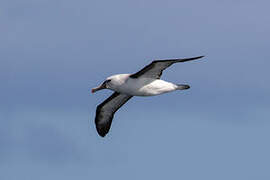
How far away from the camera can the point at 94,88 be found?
30562 mm

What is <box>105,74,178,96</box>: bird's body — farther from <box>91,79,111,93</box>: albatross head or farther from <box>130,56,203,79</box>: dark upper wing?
<box>91,79,111,93</box>: albatross head

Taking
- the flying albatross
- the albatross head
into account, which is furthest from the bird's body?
the albatross head

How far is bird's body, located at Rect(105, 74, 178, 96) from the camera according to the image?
28188 millimetres

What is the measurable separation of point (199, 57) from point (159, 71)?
3.69 m

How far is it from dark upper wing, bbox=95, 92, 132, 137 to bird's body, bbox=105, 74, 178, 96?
4.95 m

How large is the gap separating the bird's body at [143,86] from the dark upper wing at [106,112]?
16.2ft

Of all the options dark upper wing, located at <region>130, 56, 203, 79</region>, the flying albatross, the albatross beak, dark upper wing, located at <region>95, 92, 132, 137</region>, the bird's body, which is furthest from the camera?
dark upper wing, located at <region>95, 92, 132, 137</region>

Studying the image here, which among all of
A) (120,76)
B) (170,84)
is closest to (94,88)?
(120,76)

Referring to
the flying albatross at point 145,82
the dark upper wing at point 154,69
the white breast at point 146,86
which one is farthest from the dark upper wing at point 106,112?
the dark upper wing at point 154,69

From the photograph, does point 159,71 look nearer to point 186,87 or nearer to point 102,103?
point 186,87

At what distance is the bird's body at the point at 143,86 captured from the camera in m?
28.2

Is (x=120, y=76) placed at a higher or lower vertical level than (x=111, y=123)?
higher

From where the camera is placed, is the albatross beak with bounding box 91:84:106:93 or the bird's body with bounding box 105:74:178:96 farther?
the albatross beak with bounding box 91:84:106:93

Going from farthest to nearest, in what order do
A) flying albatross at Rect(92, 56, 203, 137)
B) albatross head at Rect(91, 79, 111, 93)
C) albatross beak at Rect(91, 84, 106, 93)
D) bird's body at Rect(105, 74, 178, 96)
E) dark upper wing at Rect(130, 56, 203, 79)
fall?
albatross beak at Rect(91, 84, 106, 93) → albatross head at Rect(91, 79, 111, 93) → bird's body at Rect(105, 74, 178, 96) → flying albatross at Rect(92, 56, 203, 137) → dark upper wing at Rect(130, 56, 203, 79)
